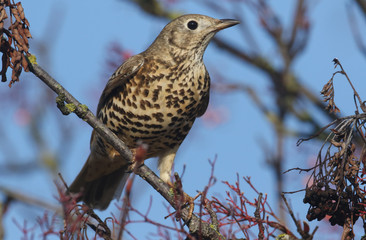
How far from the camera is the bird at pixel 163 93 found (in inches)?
217

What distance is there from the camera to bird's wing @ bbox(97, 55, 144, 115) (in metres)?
5.62

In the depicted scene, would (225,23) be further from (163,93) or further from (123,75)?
(123,75)

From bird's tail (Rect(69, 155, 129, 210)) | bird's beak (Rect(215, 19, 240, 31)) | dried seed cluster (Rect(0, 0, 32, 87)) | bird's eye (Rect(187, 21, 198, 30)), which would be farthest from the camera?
bird's tail (Rect(69, 155, 129, 210))

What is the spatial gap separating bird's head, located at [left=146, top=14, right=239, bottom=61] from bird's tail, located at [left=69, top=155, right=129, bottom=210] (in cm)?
168

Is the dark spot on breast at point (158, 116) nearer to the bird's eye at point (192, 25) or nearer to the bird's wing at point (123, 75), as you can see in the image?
the bird's wing at point (123, 75)

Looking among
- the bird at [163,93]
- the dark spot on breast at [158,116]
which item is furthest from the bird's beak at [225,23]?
the dark spot on breast at [158,116]

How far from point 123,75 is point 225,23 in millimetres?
1150

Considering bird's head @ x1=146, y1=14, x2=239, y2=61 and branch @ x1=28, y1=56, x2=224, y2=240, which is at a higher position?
bird's head @ x1=146, y1=14, x2=239, y2=61

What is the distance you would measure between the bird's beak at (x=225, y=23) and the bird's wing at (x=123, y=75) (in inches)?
32.5

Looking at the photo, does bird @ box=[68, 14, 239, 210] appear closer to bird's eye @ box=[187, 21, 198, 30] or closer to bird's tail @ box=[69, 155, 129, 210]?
bird's eye @ box=[187, 21, 198, 30]

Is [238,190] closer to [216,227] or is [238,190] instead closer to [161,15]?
[216,227]

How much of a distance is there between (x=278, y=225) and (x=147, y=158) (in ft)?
10.4

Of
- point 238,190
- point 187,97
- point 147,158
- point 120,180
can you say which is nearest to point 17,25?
point 238,190

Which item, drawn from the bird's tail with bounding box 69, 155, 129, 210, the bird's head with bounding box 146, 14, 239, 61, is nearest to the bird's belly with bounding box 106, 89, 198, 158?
the bird's head with bounding box 146, 14, 239, 61
